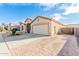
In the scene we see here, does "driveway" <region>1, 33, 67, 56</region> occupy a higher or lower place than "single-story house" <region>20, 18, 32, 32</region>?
lower

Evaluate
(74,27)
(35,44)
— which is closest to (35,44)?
(35,44)

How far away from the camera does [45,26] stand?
4.00 meters

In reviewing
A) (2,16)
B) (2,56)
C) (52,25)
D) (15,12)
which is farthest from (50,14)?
(2,56)

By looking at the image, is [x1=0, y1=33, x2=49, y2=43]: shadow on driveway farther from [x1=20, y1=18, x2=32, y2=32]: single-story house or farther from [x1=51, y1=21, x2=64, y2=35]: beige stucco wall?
[x1=51, y1=21, x2=64, y2=35]: beige stucco wall

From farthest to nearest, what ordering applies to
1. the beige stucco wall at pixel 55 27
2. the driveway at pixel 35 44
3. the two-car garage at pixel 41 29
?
the two-car garage at pixel 41 29 → the beige stucco wall at pixel 55 27 → the driveway at pixel 35 44

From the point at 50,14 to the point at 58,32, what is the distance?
521mm

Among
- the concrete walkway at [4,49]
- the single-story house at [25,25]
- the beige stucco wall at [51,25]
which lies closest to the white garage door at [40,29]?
the beige stucco wall at [51,25]

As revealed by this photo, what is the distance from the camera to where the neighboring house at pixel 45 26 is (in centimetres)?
388

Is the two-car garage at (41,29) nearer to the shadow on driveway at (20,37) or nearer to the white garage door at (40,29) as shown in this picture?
the white garage door at (40,29)

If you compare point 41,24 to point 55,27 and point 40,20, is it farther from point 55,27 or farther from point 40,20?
point 55,27

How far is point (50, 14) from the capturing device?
151 inches

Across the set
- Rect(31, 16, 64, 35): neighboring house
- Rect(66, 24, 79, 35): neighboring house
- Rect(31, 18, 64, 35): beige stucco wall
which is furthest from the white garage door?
Rect(66, 24, 79, 35): neighboring house

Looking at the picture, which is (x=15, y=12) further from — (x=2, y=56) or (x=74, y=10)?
(x=74, y=10)

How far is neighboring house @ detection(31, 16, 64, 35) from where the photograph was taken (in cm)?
388
